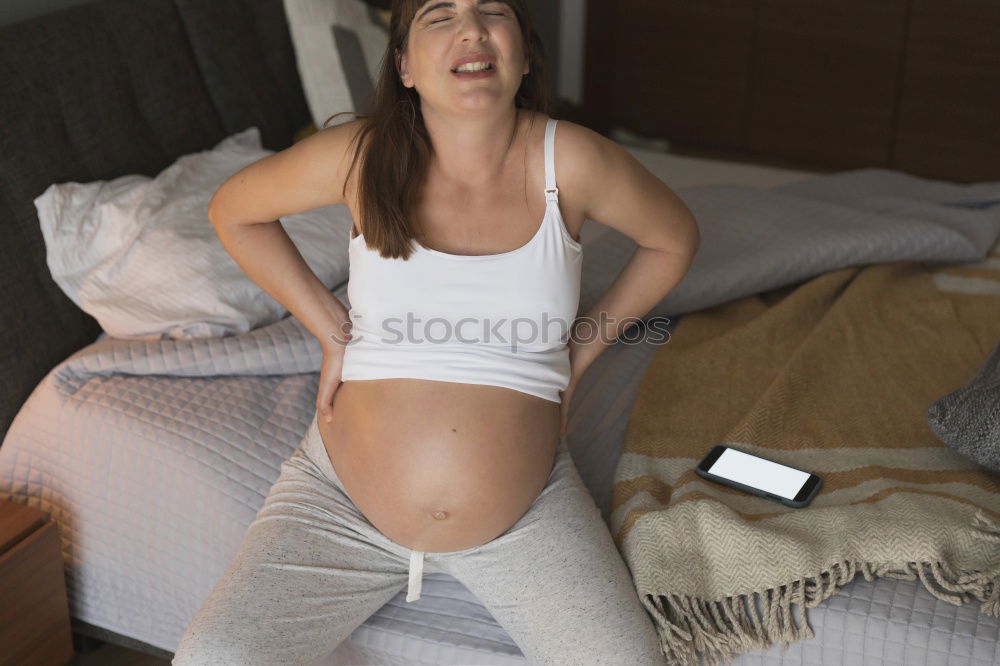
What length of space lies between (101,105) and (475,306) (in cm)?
101

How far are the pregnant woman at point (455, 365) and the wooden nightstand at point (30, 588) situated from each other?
38cm

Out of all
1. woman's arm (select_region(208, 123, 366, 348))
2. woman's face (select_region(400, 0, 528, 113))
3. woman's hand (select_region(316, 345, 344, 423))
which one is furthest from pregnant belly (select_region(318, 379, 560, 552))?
woman's face (select_region(400, 0, 528, 113))

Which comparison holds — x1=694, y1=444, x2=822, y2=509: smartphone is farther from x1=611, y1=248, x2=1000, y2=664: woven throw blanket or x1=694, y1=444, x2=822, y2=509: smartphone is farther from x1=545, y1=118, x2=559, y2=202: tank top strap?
x1=545, y1=118, x2=559, y2=202: tank top strap

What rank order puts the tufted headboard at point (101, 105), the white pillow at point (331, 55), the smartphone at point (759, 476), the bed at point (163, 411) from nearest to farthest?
the bed at point (163, 411)
the smartphone at point (759, 476)
the tufted headboard at point (101, 105)
the white pillow at point (331, 55)

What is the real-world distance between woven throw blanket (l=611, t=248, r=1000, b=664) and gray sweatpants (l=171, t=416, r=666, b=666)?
0.26 feet

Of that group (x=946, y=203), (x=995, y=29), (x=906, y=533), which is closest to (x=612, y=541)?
(x=906, y=533)

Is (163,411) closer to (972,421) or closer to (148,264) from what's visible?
(148,264)

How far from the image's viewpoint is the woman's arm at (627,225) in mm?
1434

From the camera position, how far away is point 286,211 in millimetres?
1523

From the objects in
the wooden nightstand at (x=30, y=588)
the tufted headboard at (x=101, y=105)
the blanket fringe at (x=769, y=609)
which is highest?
the tufted headboard at (x=101, y=105)

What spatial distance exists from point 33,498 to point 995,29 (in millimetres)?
3450

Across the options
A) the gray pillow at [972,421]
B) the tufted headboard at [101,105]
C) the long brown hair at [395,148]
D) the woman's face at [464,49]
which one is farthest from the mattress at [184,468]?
the woman's face at [464,49]

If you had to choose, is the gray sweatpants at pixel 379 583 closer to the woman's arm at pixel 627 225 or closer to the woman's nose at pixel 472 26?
the woman's arm at pixel 627 225

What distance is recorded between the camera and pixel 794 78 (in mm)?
4148
